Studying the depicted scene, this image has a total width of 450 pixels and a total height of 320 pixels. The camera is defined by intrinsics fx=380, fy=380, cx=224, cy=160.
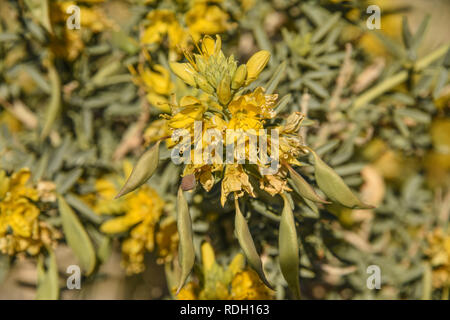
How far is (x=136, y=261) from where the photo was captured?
1327 mm

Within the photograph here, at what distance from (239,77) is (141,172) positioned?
0.98 feet

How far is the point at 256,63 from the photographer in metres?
0.86

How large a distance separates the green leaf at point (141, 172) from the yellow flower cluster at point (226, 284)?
45cm

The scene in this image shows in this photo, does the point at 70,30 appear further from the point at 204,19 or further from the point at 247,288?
the point at 247,288

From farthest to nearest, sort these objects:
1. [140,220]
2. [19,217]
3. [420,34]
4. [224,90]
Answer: [420,34], [140,220], [19,217], [224,90]

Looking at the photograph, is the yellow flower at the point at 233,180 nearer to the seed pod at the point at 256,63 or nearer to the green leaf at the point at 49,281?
the seed pod at the point at 256,63

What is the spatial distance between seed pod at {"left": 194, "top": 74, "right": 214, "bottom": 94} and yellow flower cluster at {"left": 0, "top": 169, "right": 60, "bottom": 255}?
2.18 ft

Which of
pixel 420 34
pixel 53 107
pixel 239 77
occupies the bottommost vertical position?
pixel 239 77

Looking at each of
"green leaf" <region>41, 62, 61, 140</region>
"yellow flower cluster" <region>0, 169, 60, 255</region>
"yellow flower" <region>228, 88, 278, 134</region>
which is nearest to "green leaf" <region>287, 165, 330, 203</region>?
"yellow flower" <region>228, 88, 278, 134</region>

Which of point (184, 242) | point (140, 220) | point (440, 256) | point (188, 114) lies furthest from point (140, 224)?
point (440, 256)

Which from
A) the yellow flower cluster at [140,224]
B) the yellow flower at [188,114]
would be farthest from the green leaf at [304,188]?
the yellow flower cluster at [140,224]

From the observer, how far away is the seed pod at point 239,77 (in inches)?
32.4

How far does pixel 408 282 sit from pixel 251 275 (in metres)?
0.75

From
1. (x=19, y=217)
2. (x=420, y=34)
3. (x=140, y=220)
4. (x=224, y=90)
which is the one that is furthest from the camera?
(x=420, y=34)
